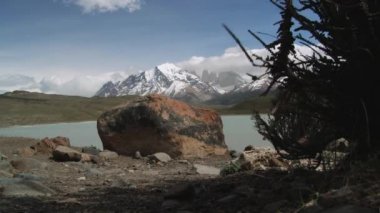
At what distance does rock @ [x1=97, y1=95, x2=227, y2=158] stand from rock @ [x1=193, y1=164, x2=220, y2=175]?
10.0 feet

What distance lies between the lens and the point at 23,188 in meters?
10.6

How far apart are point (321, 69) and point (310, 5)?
887 millimetres

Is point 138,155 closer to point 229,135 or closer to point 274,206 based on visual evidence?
point 274,206

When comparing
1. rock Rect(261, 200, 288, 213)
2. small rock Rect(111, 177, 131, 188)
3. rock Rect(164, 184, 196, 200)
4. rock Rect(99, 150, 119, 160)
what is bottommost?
small rock Rect(111, 177, 131, 188)

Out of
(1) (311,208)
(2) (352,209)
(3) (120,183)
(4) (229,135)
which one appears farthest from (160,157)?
(4) (229,135)

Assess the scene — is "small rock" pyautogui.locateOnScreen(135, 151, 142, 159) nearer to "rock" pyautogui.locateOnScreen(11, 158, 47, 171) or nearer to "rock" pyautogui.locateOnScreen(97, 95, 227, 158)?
"rock" pyautogui.locateOnScreen(97, 95, 227, 158)

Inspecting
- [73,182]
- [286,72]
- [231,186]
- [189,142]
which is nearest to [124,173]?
[73,182]

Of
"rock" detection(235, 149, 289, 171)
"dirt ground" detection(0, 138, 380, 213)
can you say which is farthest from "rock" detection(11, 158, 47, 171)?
"rock" detection(235, 149, 289, 171)

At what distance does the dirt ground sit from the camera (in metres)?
6.10

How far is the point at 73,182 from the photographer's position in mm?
12945

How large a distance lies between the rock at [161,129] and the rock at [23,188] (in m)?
9.36

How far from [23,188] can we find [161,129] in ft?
33.2

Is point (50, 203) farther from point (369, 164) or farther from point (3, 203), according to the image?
point (369, 164)

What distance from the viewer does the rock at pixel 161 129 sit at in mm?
20422
